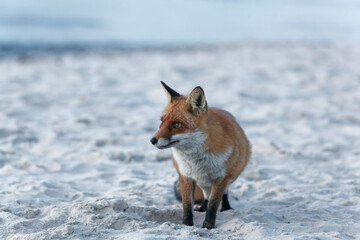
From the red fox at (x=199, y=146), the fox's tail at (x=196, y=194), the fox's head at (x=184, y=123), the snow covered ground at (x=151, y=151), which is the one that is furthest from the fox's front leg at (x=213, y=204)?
the fox's tail at (x=196, y=194)

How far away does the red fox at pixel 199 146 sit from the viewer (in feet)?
12.9

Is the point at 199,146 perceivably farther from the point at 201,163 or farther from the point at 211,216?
the point at 211,216

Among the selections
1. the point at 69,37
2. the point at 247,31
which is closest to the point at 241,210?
the point at 69,37

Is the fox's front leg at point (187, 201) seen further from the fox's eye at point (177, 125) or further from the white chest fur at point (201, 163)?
Answer: the fox's eye at point (177, 125)

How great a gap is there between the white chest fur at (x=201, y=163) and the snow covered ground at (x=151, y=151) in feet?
1.53

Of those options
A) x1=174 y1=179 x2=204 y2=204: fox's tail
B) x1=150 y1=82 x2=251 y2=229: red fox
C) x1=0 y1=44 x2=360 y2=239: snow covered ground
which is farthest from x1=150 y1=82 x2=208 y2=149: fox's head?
x1=174 y1=179 x2=204 y2=204: fox's tail

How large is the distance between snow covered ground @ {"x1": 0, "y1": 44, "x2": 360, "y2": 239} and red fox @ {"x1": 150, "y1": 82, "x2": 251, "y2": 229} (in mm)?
333

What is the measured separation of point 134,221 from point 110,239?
1.60 ft

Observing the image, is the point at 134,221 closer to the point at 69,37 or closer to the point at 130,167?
the point at 130,167

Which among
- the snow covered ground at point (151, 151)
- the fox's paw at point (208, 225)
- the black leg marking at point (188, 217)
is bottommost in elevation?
the fox's paw at point (208, 225)

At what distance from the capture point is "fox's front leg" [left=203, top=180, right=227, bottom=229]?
13.5 ft

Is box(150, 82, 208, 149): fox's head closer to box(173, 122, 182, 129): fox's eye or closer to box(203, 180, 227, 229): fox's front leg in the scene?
box(173, 122, 182, 129): fox's eye

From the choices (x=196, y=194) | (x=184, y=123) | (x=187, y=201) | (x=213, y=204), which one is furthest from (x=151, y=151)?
(x=184, y=123)

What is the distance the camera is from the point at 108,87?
1091 centimetres
